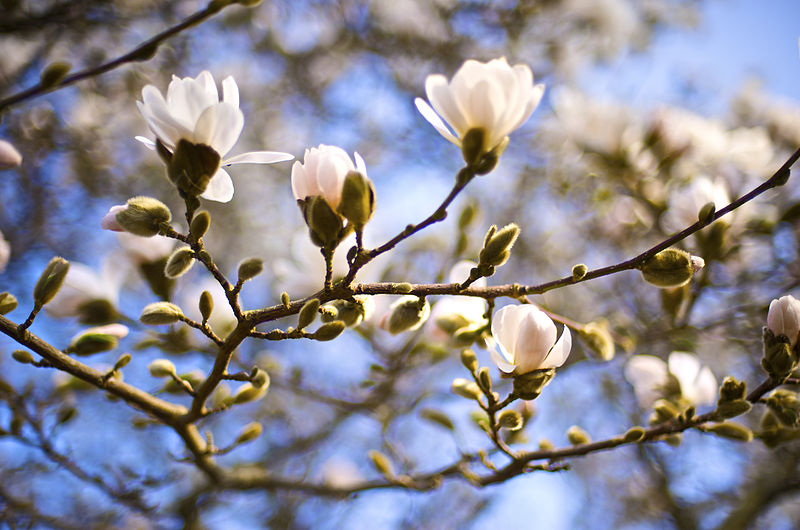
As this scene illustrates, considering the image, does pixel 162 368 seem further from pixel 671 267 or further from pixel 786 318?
pixel 786 318

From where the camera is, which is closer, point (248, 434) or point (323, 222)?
point (323, 222)

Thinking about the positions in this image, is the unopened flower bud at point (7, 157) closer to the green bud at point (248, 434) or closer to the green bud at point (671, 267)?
the green bud at point (248, 434)

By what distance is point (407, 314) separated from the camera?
0.62 metres

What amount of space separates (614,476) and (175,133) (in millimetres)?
2624

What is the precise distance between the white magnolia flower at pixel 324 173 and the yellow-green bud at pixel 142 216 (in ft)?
0.45

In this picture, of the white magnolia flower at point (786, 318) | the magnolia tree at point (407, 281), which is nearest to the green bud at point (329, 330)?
the magnolia tree at point (407, 281)

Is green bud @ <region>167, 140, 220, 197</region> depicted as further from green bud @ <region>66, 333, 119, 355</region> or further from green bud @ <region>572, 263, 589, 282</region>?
green bud @ <region>572, 263, 589, 282</region>

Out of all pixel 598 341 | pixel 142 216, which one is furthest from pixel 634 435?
pixel 142 216

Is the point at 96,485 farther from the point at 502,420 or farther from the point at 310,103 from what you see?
the point at 310,103

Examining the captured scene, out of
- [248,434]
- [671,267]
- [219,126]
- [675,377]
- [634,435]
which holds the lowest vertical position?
[675,377]

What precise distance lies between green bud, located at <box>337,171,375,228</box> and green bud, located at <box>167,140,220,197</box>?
131 mm

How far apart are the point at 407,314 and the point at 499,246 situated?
6.1 inches

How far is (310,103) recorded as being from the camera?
231 cm

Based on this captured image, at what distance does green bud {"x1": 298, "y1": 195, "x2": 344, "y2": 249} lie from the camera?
1.63 feet
